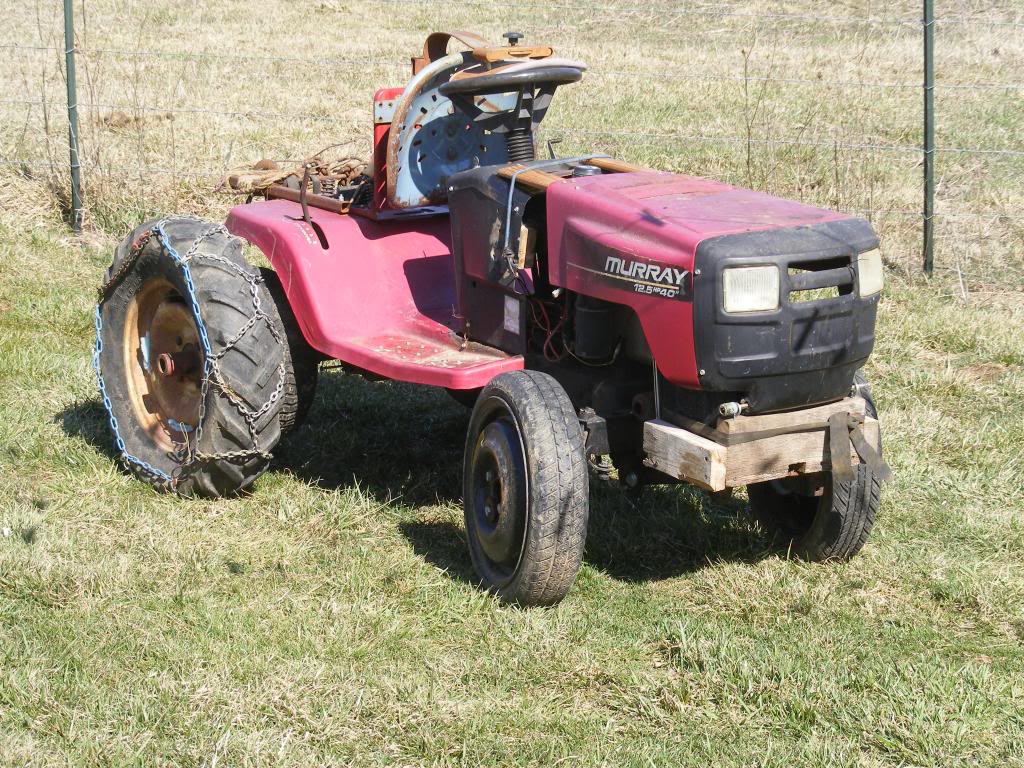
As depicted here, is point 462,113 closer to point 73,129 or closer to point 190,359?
point 190,359

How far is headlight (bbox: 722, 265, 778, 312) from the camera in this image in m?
3.60

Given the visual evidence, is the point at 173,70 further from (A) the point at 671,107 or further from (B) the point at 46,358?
(B) the point at 46,358

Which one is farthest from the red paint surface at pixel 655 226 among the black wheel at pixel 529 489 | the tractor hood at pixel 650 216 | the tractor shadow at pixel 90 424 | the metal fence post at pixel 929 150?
the metal fence post at pixel 929 150

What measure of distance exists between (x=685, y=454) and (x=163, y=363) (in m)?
2.26

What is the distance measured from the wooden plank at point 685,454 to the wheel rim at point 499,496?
409mm

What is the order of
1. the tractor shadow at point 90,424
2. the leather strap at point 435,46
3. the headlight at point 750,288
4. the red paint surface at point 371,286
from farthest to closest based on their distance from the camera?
the tractor shadow at point 90,424
the leather strap at point 435,46
the red paint surface at point 371,286
the headlight at point 750,288

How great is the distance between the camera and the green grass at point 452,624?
3414 mm

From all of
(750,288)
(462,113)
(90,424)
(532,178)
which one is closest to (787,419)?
(750,288)

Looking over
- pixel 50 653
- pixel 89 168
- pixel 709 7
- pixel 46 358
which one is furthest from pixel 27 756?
pixel 709 7

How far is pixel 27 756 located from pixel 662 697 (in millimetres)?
1716

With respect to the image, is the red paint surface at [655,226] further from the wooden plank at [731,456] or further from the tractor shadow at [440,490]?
the tractor shadow at [440,490]

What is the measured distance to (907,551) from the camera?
14.9ft

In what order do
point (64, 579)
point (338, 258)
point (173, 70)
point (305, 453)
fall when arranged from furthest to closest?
point (173, 70) → point (305, 453) → point (338, 258) → point (64, 579)

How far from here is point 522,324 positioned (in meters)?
4.49
